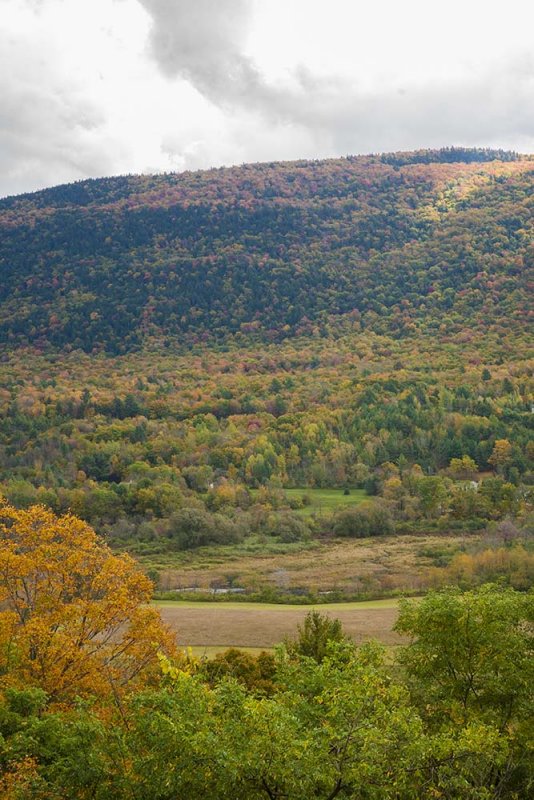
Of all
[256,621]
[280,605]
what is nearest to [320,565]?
[280,605]

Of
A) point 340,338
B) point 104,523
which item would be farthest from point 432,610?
point 340,338

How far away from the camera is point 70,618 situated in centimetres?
1758

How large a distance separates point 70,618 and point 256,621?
24543 mm

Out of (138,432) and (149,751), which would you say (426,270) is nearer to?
(138,432)

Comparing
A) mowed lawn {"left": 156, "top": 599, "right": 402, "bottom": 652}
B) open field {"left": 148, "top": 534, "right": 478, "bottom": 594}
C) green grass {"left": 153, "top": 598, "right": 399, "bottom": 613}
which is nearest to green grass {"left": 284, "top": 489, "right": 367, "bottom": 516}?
open field {"left": 148, "top": 534, "right": 478, "bottom": 594}

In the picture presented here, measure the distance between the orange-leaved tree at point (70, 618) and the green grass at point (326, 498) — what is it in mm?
57259

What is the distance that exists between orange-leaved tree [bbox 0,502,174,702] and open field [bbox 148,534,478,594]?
32301 millimetres

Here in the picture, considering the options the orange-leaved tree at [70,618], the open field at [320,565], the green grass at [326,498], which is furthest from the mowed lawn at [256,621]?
the green grass at [326,498]

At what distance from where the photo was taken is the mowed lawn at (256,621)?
3659 cm

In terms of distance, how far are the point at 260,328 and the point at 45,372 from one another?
5103cm

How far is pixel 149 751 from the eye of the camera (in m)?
11.5

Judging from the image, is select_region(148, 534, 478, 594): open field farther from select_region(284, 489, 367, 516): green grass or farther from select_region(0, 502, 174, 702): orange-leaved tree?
select_region(0, 502, 174, 702): orange-leaved tree

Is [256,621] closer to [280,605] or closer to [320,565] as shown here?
[280,605]

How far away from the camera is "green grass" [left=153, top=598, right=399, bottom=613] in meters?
45.0
